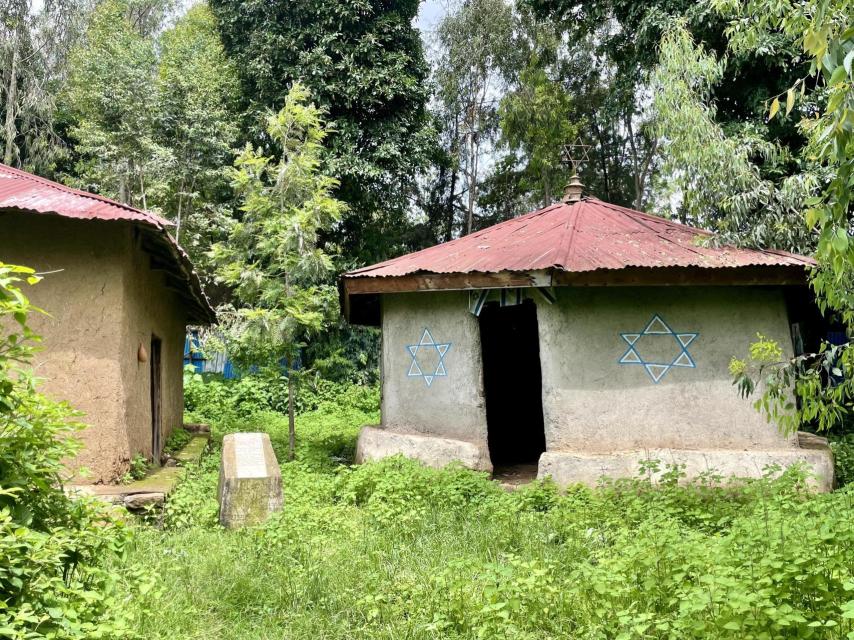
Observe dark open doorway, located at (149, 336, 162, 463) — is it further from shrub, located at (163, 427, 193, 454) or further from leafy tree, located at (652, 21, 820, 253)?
leafy tree, located at (652, 21, 820, 253)

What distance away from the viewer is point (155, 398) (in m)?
10.2

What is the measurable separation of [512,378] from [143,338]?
6.89 m

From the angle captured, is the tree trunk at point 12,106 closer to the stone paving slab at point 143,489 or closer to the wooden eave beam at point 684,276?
the stone paving slab at point 143,489

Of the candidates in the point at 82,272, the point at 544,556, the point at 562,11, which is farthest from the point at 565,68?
the point at 544,556

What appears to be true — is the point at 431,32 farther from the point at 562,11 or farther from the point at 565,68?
the point at 562,11

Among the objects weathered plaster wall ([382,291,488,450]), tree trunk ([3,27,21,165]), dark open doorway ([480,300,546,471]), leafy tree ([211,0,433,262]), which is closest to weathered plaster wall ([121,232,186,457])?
weathered plaster wall ([382,291,488,450])

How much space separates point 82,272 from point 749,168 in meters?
8.71

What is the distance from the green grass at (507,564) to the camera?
12.1ft

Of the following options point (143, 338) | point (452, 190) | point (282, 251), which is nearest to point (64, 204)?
point (143, 338)

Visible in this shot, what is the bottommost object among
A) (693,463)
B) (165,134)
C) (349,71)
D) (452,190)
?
(693,463)

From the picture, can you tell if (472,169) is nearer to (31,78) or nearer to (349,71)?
(349,71)

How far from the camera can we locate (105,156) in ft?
63.6

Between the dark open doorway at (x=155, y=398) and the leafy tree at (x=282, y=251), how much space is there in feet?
3.24

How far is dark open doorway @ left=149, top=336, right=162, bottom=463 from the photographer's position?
32.8 feet
